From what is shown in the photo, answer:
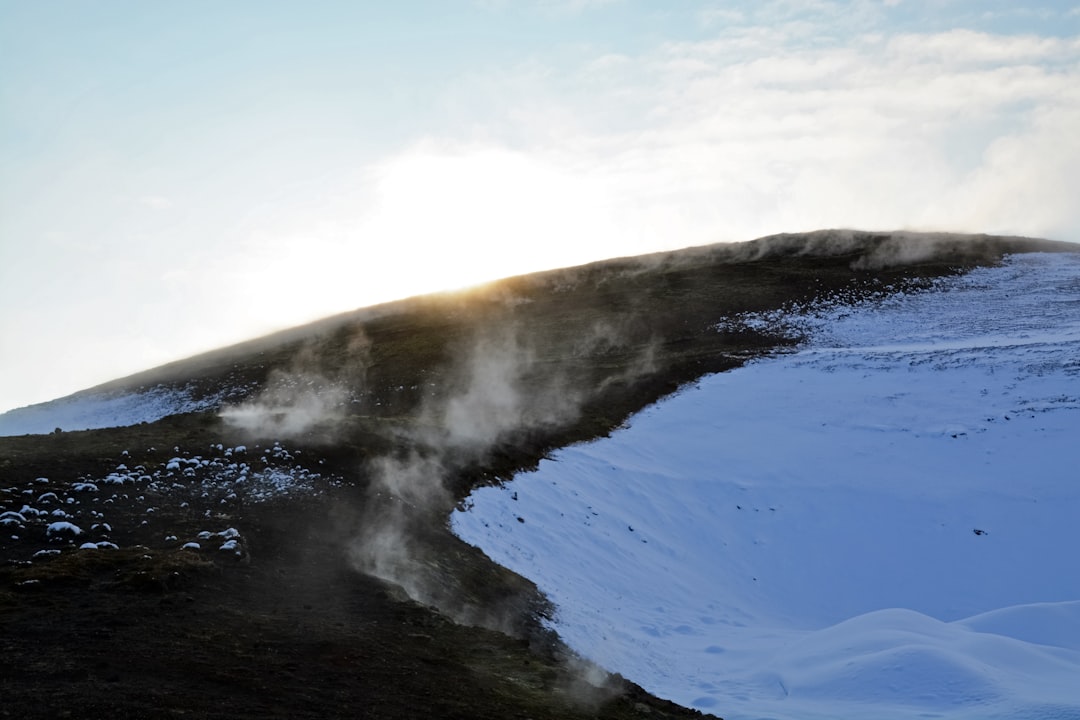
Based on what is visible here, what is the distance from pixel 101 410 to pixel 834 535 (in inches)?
1582

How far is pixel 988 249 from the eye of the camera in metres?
63.3

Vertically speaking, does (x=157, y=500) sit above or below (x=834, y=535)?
above

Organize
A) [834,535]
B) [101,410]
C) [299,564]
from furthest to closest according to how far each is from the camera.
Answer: [101,410]
[834,535]
[299,564]

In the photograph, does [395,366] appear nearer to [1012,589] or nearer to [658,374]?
[658,374]

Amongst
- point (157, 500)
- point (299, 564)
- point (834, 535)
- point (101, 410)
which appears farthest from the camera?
point (101, 410)

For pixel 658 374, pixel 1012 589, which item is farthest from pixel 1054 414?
pixel 658 374

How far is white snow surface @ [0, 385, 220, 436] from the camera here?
43.7 m

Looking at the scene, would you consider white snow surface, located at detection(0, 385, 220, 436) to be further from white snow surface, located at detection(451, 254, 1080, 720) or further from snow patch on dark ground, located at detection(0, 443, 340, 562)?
white snow surface, located at detection(451, 254, 1080, 720)

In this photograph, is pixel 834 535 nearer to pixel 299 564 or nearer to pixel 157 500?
pixel 299 564

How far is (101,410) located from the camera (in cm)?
4647

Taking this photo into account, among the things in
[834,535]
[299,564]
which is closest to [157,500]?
[299,564]

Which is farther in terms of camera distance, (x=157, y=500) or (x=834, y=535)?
(x=834, y=535)

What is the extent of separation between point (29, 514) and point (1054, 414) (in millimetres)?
30955

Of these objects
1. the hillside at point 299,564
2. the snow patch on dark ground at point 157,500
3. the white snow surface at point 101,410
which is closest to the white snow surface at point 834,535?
the hillside at point 299,564
